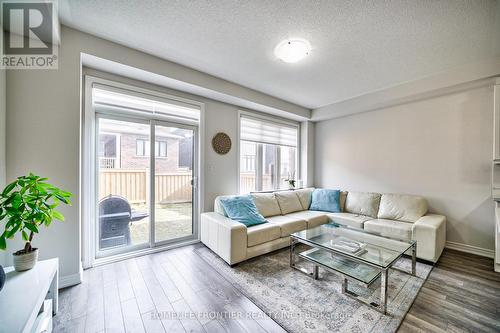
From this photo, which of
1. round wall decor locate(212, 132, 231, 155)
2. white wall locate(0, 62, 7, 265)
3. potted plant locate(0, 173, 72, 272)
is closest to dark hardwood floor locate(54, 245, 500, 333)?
potted plant locate(0, 173, 72, 272)

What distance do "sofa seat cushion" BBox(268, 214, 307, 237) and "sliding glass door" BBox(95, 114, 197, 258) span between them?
4.74 ft

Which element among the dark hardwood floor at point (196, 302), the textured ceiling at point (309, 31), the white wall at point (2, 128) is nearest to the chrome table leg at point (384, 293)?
the dark hardwood floor at point (196, 302)

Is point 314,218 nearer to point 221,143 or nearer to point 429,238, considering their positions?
point 429,238

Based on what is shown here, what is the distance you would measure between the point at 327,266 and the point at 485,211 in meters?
2.78

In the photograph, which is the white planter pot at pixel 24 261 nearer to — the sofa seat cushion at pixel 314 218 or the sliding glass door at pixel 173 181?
the sliding glass door at pixel 173 181

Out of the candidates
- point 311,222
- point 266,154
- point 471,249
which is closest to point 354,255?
point 311,222

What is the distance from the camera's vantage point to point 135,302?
1.83 meters

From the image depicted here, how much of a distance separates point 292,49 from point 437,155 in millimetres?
3001

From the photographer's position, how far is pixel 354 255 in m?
1.96

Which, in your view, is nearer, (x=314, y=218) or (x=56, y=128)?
(x=56, y=128)

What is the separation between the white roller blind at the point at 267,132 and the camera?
4012mm

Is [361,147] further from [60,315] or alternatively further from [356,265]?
[60,315]

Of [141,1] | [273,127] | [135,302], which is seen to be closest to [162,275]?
[135,302]

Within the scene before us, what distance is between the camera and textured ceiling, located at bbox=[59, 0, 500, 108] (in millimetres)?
1703
